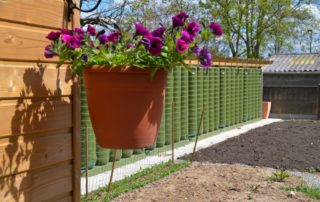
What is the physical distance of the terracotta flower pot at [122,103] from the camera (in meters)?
2.21

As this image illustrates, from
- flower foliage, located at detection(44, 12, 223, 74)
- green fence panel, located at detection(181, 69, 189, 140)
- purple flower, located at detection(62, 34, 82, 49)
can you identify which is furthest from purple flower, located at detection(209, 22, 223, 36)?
green fence panel, located at detection(181, 69, 189, 140)

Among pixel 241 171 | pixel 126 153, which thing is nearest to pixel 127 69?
pixel 241 171

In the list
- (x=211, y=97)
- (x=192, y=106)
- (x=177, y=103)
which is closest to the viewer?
(x=177, y=103)

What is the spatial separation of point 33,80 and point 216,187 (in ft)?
13.4

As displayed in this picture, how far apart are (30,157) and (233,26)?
3090 cm

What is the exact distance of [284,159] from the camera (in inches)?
321

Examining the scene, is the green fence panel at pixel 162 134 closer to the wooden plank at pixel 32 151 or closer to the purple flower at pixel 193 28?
the wooden plank at pixel 32 151

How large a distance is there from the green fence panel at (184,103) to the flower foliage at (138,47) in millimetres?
7562

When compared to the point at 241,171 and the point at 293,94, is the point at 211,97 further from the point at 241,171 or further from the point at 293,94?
the point at 293,94

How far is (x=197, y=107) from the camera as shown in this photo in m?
10.6

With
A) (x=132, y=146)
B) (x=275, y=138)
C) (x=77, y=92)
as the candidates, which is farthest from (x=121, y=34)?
(x=275, y=138)

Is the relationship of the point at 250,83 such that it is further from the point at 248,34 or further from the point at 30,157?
the point at 248,34

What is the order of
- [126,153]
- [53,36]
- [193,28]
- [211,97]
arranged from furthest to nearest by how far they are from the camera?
[211,97] → [126,153] → [193,28] → [53,36]

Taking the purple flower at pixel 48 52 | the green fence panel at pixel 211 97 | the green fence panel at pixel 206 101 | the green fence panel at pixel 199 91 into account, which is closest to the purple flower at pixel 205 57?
the purple flower at pixel 48 52
